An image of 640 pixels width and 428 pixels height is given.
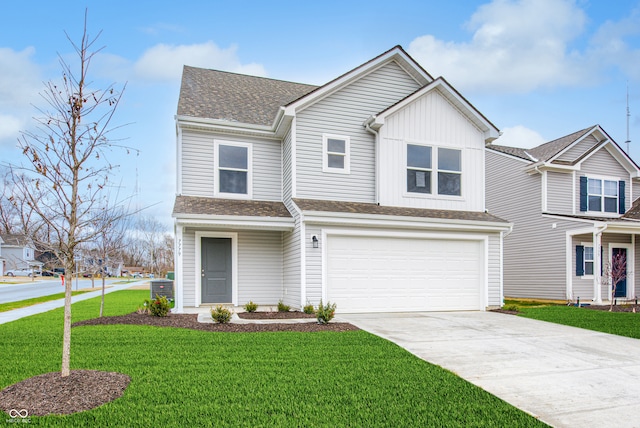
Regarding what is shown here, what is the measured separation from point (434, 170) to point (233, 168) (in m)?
6.39

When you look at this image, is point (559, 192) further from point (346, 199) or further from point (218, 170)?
point (218, 170)

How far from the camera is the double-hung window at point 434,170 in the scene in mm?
13039

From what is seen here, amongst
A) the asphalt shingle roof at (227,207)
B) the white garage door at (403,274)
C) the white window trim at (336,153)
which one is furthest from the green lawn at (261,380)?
the white window trim at (336,153)

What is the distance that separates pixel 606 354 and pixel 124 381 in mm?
7545

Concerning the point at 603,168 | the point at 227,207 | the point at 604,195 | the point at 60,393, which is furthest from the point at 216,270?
the point at 603,168

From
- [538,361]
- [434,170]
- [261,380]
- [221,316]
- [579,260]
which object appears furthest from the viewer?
[579,260]

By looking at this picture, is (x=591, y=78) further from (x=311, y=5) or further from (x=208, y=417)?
(x=208, y=417)

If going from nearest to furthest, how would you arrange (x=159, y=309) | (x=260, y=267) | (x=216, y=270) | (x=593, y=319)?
(x=159, y=309), (x=593, y=319), (x=216, y=270), (x=260, y=267)

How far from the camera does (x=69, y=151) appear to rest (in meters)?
4.89

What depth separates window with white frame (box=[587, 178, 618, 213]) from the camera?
17.9 metres

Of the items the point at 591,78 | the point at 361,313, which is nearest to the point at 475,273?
the point at 361,313

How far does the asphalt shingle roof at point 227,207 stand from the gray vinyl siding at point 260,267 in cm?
87

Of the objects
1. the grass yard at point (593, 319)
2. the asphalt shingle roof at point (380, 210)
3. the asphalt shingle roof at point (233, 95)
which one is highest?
the asphalt shingle roof at point (233, 95)

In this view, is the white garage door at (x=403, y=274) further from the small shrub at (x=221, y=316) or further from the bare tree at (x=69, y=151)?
the bare tree at (x=69, y=151)
